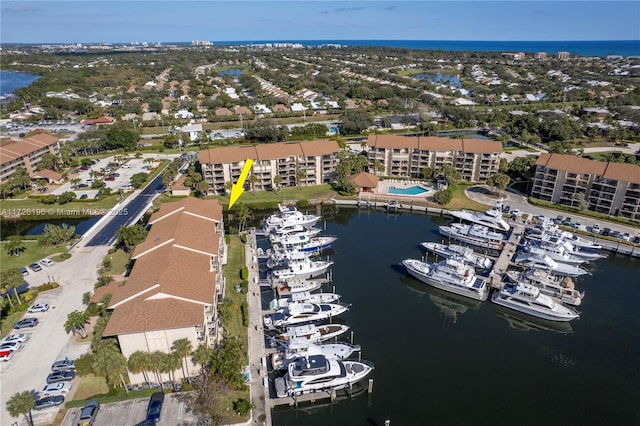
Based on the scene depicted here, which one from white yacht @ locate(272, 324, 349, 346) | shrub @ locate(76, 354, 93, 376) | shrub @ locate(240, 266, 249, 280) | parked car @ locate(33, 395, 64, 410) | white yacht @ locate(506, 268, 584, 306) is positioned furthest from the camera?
shrub @ locate(240, 266, 249, 280)

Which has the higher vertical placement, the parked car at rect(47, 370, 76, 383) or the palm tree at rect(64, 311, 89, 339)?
the palm tree at rect(64, 311, 89, 339)

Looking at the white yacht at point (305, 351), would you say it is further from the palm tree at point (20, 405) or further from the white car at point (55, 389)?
the palm tree at point (20, 405)

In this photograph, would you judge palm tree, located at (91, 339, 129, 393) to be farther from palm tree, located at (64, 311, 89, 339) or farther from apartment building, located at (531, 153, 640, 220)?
apartment building, located at (531, 153, 640, 220)

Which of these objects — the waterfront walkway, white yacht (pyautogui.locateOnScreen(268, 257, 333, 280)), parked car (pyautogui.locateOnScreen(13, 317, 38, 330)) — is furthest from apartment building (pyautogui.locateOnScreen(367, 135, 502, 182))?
parked car (pyautogui.locateOnScreen(13, 317, 38, 330))

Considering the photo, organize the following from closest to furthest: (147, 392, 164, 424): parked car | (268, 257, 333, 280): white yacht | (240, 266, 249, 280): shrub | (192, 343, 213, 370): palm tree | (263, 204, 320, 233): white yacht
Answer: (147, 392, 164, 424): parked car → (192, 343, 213, 370): palm tree → (240, 266, 249, 280): shrub → (268, 257, 333, 280): white yacht → (263, 204, 320, 233): white yacht

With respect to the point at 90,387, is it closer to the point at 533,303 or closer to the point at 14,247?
the point at 14,247

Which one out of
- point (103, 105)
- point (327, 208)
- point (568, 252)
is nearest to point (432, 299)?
point (568, 252)

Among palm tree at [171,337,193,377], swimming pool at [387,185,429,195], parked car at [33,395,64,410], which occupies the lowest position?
parked car at [33,395,64,410]
